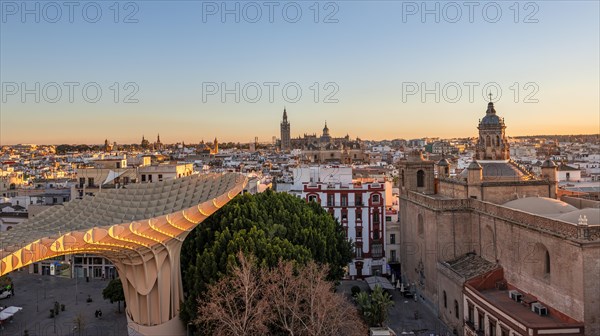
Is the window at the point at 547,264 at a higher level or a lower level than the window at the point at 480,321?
higher

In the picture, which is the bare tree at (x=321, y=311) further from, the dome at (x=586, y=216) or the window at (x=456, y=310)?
the dome at (x=586, y=216)

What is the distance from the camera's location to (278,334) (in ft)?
81.8

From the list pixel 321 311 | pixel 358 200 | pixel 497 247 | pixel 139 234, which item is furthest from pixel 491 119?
pixel 139 234

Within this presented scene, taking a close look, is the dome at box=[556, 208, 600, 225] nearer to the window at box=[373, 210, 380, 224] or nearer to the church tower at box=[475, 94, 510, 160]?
the church tower at box=[475, 94, 510, 160]

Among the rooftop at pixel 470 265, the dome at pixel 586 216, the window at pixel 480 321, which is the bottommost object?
the window at pixel 480 321

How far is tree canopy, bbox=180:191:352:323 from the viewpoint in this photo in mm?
26516

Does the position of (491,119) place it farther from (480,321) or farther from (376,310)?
(376,310)

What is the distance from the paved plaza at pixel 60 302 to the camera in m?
33.8

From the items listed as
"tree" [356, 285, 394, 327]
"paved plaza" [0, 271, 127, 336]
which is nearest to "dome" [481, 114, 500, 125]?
"tree" [356, 285, 394, 327]

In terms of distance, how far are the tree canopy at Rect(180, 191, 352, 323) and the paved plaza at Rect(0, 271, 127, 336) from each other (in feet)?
26.6

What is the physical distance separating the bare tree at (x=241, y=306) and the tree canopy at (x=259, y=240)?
41.0 inches

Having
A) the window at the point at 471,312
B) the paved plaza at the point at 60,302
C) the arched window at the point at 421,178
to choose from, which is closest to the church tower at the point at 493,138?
the arched window at the point at 421,178

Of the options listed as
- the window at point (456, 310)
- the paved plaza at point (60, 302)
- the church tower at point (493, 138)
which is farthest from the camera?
the church tower at point (493, 138)

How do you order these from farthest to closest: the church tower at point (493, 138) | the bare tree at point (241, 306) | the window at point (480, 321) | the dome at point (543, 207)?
the church tower at point (493, 138)
the dome at point (543, 207)
the window at point (480, 321)
the bare tree at point (241, 306)
